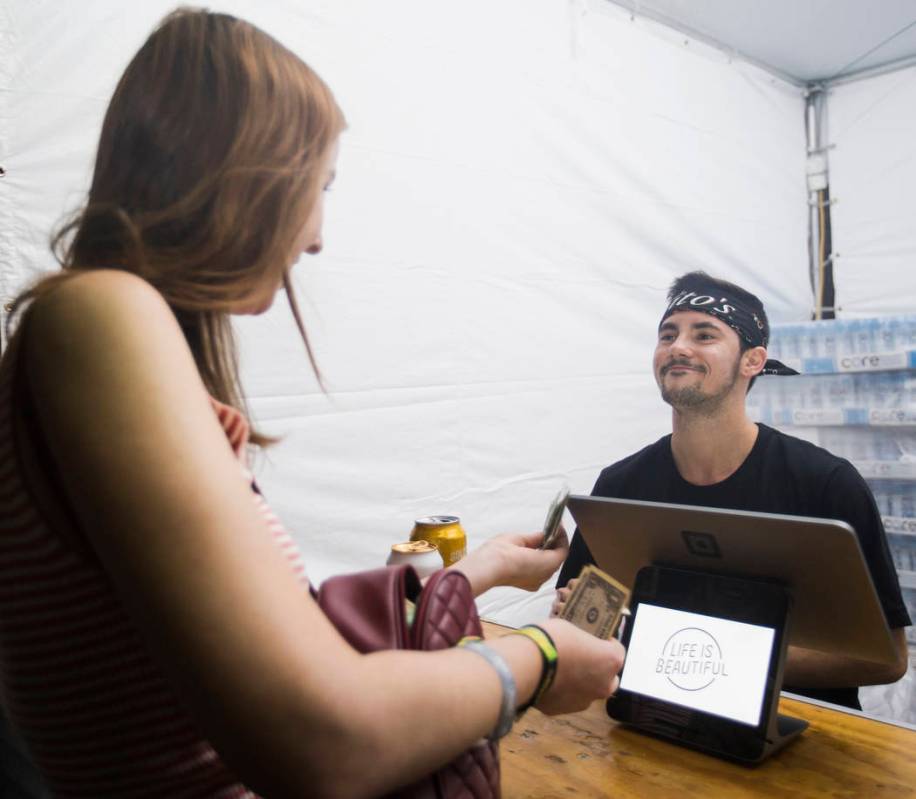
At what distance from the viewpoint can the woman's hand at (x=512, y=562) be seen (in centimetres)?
112

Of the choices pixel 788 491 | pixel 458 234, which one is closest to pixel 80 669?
pixel 788 491

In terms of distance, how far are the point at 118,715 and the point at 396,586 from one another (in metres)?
0.19

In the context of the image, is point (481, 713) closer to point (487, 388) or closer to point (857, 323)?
point (487, 388)

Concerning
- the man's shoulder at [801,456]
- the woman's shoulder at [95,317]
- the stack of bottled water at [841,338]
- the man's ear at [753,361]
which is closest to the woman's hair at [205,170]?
the woman's shoulder at [95,317]

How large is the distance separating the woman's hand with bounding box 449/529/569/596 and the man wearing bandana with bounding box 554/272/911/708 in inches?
19.4

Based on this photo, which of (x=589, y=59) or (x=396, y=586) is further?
(x=589, y=59)

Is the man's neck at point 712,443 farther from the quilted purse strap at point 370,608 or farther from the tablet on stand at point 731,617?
the quilted purse strap at point 370,608

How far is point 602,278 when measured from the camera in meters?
2.63

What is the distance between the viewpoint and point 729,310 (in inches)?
77.0

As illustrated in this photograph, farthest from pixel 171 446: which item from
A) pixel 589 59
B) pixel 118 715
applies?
pixel 589 59

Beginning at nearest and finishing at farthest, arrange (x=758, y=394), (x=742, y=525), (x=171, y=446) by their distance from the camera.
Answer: (x=171, y=446) < (x=742, y=525) < (x=758, y=394)

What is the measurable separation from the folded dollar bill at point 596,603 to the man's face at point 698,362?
1.03 m

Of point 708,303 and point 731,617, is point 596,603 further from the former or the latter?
point 708,303

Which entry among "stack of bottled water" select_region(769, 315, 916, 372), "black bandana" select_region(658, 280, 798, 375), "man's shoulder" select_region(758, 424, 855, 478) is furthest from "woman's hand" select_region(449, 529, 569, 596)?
"stack of bottled water" select_region(769, 315, 916, 372)
